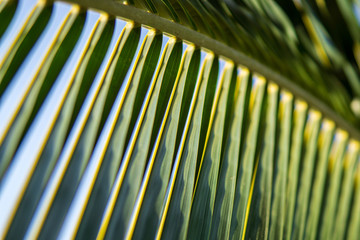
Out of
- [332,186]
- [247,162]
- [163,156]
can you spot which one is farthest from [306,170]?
[163,156]

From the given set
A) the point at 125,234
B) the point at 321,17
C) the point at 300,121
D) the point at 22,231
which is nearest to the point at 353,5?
the point at 321,17

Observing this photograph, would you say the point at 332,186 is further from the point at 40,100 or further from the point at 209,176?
the point at 40,100

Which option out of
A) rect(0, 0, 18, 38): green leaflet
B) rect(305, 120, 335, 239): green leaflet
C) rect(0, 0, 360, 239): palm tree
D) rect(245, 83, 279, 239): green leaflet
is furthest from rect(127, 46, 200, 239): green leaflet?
rect(305, 120, 335, 239): green leaflet

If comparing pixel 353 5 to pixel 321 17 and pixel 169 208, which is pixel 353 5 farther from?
pixel 169 208

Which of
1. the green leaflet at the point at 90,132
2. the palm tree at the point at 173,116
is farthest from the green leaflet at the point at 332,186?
the green leaflet at the point at 90,132

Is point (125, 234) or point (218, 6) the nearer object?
point (125, 234)

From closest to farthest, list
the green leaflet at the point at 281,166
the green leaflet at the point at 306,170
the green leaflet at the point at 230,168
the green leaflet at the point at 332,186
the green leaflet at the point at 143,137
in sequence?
1. the green leaflet at the point at 143,137
2. the green leaflet at the point at 230,168
3. the green leaflet at the point at 281,166
4. the green leaflet at the point at 306,170
5. the green leaflet at the point at 332,186

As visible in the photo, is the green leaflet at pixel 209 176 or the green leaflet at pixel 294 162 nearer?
the green leaflet at pixel 209 176

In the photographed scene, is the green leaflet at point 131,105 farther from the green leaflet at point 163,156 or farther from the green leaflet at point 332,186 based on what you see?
the green leaflet at point 332,186
